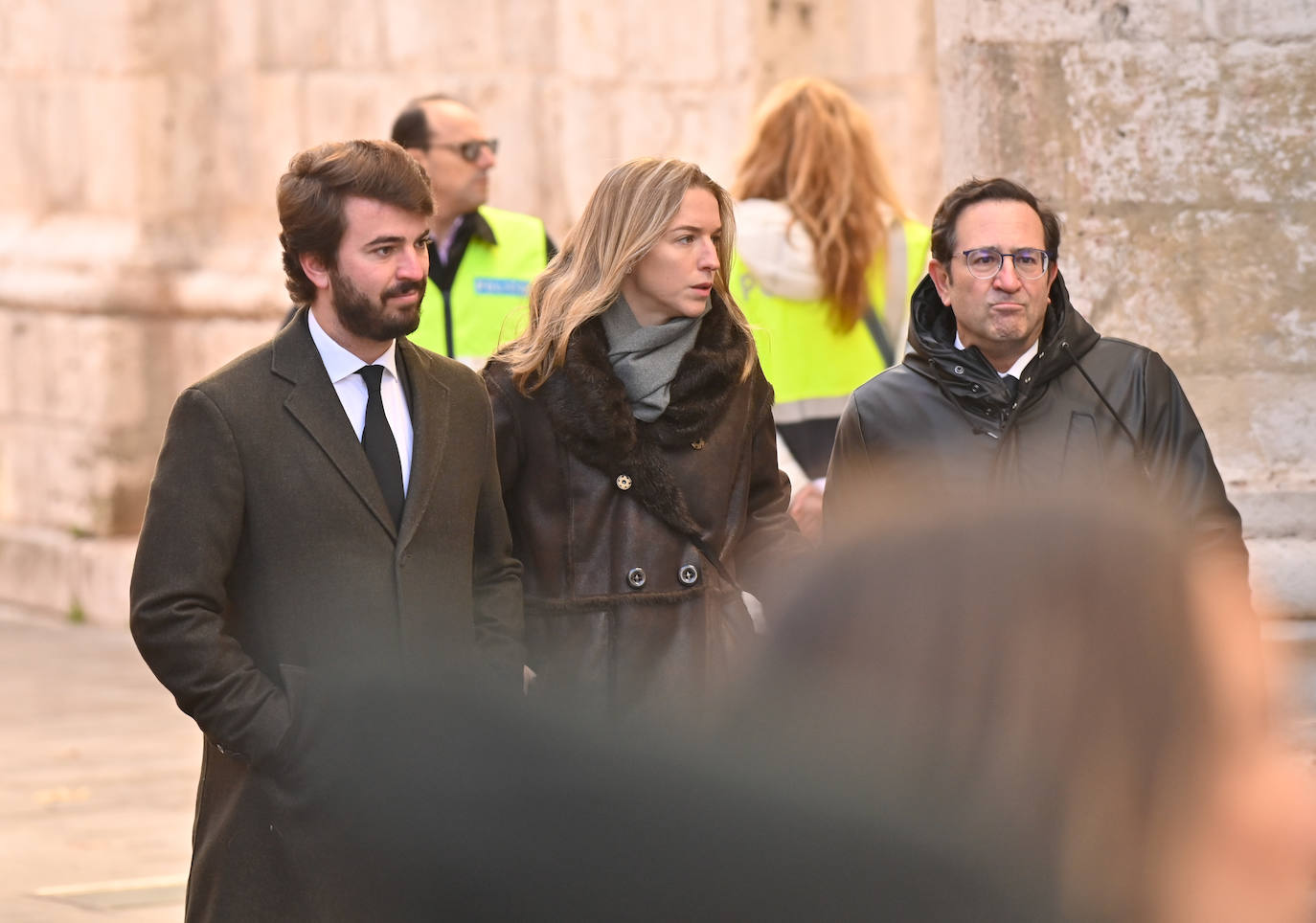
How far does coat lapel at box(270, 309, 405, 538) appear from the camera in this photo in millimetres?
3178

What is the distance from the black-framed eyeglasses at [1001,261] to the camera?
3600mm

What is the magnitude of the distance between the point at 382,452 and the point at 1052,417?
3.41 ft

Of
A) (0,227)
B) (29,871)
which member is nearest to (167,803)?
(29,871)

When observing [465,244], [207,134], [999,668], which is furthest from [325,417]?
[207,134]

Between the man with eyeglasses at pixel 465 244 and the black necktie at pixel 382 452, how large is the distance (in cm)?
212

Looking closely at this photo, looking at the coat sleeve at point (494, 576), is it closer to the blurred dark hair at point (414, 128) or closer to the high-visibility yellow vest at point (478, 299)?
the high-visibility yellow vest at point (478, 299)

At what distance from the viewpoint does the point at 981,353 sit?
361 centimetres

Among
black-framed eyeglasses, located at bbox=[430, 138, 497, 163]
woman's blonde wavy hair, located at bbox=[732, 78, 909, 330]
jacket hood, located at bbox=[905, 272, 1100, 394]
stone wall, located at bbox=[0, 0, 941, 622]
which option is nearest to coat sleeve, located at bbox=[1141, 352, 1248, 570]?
jacket hood, located at bbox=[905, 272, 1100, 394]

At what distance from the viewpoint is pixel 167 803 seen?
6.41 metres

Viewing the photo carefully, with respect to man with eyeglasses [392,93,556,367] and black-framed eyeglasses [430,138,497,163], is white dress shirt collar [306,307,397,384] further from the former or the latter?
black-framed eyeglasses [430,138,497,163]

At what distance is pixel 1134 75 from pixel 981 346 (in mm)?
1133

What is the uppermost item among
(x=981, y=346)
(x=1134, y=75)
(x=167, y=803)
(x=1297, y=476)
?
(x=1134, y=75)

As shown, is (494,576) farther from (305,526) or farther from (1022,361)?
(1022,361)

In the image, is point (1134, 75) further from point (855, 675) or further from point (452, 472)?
point (855, 675)
